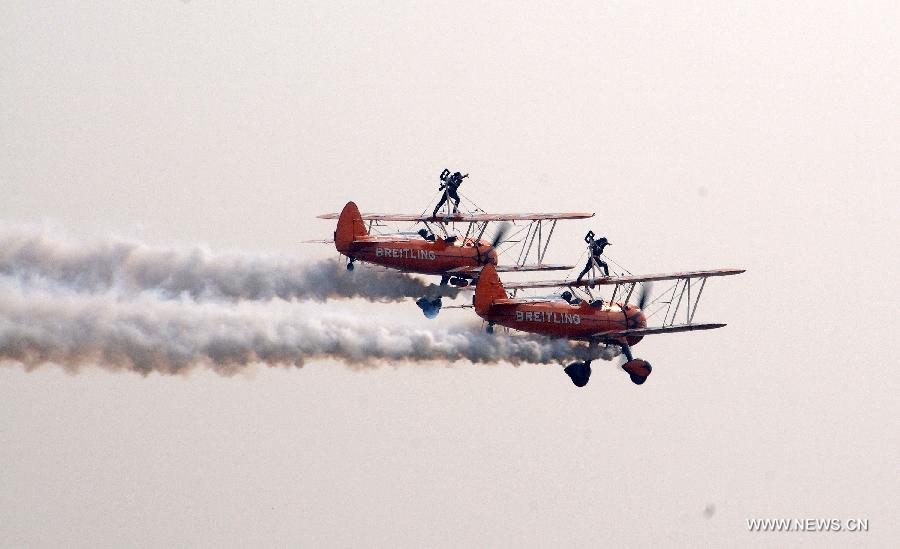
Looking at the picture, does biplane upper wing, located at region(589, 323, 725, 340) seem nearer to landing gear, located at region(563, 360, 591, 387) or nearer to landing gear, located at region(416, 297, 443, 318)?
landing gear, located at region(563, 360, 591, 387)

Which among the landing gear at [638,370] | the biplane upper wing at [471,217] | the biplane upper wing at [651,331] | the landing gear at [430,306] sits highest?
the biplane upper wing at [471,217]

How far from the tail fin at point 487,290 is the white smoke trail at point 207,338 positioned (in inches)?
96.5

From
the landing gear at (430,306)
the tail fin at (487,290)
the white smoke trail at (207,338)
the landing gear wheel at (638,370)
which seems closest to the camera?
the white smoke trail at (207,338)

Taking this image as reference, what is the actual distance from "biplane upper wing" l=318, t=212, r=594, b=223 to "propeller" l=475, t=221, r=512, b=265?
85cm

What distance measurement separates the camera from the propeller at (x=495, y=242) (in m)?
91.7

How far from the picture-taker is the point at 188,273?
89.3m

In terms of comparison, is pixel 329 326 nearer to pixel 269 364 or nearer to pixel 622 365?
pixel 269 364

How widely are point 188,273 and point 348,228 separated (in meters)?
5.13

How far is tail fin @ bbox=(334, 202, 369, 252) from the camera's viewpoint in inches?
3573

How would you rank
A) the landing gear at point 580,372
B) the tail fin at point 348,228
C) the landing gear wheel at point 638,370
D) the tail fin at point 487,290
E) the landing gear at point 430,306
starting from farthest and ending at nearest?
the landing gear at point 430,306 → the tail fin at point 348,228 → the landing gear at point 580,372 → the landing gear wheel at point 638,370 → the tail fin at point 487,290

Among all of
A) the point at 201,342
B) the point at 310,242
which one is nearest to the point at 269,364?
the point at 201,342

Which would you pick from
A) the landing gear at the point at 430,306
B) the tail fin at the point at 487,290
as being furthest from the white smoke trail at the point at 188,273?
the tail fin at the point at 487,290

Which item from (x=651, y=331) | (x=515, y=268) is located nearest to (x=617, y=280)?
(x=651, y=331)

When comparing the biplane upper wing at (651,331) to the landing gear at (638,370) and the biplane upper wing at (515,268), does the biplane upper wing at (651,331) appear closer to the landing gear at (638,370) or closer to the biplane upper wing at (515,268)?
the landing gear at (638,370)
